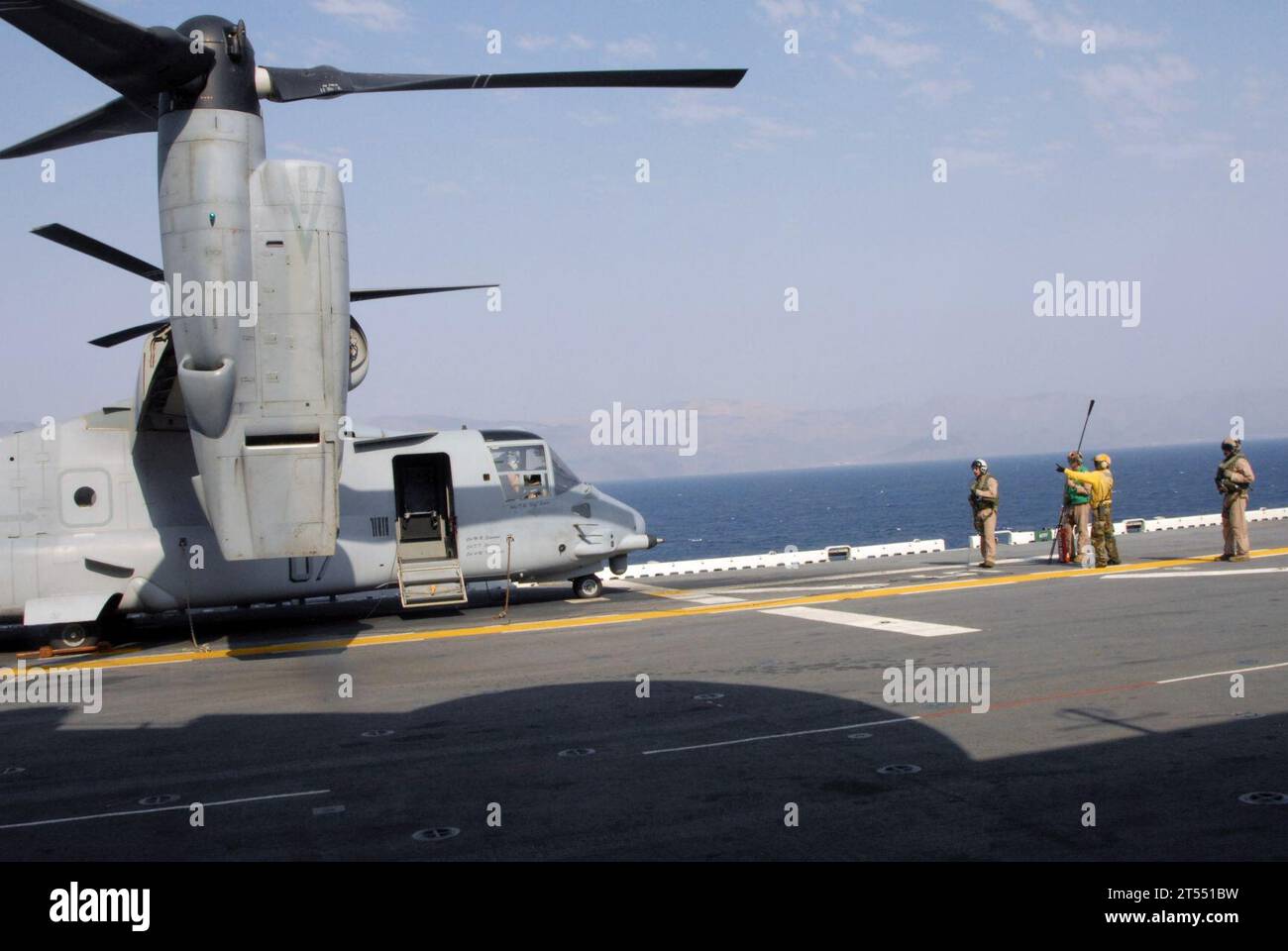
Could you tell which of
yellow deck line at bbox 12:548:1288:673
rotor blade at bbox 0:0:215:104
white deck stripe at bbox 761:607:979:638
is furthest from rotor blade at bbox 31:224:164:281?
white deck stripe at bbox 761:607:979:638

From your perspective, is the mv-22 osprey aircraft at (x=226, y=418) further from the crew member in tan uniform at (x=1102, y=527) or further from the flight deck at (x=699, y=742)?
the crew member in tan uniform at (x=1102, y=527)

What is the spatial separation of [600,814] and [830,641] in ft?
22.9

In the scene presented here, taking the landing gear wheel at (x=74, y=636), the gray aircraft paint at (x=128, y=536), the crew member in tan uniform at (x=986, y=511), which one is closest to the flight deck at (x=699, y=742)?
the landing gear wheel at (x=74, y=636)

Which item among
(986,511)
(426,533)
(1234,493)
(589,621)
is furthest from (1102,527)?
(426,533)

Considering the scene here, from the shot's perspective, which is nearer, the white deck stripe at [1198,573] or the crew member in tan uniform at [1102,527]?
the white deck stripe at [1198,573]

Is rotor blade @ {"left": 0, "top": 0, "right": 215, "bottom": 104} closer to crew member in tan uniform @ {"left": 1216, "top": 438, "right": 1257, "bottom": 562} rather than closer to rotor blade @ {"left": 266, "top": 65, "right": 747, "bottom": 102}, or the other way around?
rotor blade @ {"left": 266, "top": 65, "right": 747, "bottom": 102}

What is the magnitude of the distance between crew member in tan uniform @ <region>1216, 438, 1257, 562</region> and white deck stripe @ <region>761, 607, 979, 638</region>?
8.08 meters

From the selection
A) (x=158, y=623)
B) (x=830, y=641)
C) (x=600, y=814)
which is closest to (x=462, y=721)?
(x=600, y=814)

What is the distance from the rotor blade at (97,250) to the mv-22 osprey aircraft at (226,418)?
0.08 ft

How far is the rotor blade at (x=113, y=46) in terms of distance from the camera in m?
10.0

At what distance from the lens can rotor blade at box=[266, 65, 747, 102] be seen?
10.9m
